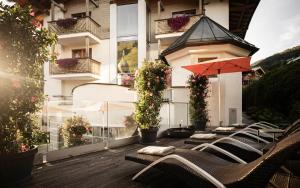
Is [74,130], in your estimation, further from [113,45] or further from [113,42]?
[113,42]

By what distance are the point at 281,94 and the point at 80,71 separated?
13.6m

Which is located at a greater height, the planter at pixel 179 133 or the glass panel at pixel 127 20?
the glass panel at pixel 127 20

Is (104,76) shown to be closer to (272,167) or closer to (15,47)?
(15,47)

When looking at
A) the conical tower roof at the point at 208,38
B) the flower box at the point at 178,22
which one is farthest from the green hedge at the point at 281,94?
the flower box at the point at 178,22

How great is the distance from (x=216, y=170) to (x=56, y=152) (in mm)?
3695

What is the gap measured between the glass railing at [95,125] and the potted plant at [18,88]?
4.39ft

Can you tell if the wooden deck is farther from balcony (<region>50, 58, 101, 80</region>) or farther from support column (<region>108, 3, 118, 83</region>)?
support column (<region>108, 3, 118, 83</region>)

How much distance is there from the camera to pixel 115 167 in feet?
16.3

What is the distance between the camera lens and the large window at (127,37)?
66.1ft

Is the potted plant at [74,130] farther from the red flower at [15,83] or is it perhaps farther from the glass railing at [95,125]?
the red flower at [15,83]

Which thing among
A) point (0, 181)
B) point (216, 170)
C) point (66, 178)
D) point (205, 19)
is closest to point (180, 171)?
point (216, 170)

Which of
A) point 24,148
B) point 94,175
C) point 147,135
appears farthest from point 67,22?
point 94,175

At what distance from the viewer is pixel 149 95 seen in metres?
8.07

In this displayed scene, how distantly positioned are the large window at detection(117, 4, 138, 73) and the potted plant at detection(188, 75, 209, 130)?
353 inches
